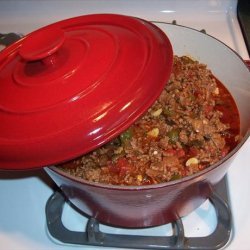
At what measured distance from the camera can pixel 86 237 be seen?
30.6 inches

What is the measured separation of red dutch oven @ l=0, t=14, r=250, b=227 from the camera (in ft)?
1.92

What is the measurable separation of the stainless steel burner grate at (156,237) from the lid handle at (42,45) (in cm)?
39

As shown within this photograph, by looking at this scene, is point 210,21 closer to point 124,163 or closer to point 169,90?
point 169,90

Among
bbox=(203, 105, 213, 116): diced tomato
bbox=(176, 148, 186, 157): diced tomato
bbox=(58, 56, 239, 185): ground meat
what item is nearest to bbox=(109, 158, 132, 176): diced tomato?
bbox=(58, 56, 239, 185): ground meat

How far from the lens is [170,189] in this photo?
61 centimetres

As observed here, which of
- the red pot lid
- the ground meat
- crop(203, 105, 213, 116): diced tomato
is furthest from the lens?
crop(203, 105, 213, 116): diced tomato

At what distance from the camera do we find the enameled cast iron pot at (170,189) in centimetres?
61

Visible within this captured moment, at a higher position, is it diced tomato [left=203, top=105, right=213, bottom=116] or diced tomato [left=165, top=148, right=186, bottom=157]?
diced tomato [left=165, top=148, right=186, bottom=157]

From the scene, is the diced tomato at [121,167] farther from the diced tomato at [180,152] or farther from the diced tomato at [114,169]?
the diced tomato at [180,152]

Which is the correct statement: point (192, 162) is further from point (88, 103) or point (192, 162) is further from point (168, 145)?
point (88, 103)

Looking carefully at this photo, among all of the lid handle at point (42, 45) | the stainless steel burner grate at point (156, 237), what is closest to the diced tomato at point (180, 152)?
the stainless steel burner grate at point (156, 237)

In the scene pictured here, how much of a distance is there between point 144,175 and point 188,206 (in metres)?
0.12

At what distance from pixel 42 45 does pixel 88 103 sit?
5.2 inches

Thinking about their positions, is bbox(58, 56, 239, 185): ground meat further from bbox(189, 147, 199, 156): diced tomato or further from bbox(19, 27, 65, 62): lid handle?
bbox(19, 27, 65, 62): lid handle
